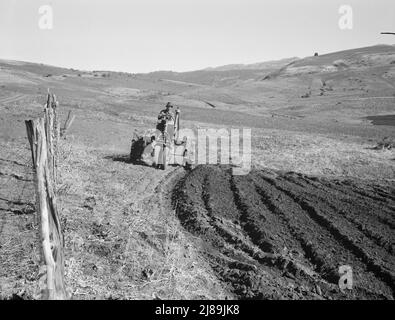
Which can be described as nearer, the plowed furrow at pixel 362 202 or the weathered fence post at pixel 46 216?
the weathered fence post at pixel 46 216

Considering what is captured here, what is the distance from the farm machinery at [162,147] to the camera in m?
14.8

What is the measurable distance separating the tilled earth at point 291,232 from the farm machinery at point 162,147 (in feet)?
5.52

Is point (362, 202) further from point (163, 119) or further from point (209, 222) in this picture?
point (163, 119)

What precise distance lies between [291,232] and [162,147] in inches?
283

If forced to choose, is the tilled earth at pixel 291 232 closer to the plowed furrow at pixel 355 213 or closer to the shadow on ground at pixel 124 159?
the plowed furrow at pixel 355 213

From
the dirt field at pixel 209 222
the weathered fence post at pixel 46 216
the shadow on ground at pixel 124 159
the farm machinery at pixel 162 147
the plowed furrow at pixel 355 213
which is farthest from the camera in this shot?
the shadow on ground at pixel 124 159

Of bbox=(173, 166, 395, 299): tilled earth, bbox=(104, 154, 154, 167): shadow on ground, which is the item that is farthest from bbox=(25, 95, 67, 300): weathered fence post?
bbox=(104, 154, 154, 167): shadow on ground

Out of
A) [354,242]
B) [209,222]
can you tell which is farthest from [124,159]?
[354,242]

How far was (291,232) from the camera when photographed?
8.95 m

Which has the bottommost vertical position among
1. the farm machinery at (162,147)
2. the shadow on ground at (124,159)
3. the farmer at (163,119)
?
the shadow on ground at (124,159)

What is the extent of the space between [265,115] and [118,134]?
1964 cm

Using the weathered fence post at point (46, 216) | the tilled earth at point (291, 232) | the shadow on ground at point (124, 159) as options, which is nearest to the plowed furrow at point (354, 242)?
the tilled earth at point (291, 232)

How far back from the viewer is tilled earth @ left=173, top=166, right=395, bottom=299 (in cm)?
672

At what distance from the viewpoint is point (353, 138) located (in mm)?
26734
